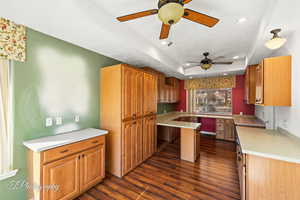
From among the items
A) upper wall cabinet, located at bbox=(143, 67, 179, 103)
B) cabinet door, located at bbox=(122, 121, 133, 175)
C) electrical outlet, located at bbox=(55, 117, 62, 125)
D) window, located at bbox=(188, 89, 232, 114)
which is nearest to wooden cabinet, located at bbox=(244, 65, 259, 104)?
window, located at bbox=(188, 89, 232, 114)

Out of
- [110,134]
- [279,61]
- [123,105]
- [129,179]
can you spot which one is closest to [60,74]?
[123,105]

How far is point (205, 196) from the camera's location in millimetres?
1840

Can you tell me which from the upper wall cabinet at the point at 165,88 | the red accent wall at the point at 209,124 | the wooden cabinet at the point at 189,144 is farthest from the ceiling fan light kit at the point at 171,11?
the red accent wall at the point at 209,124

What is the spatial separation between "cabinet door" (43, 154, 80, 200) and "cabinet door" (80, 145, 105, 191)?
0.29ft

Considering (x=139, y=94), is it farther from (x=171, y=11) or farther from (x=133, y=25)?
(x=171, y=11)

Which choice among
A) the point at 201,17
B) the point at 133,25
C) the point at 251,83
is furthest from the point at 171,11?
the point at 251,83

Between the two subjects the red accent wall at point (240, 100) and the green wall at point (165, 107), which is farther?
the green wall at point (165, 107)

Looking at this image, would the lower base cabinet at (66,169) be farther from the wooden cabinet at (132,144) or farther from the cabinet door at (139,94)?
the cabinet door at (139,94)

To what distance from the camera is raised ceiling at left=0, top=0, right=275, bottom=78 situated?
4.50ft

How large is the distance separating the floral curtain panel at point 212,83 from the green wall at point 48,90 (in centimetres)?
418

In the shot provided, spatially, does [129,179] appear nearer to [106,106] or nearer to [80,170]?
[80,170]

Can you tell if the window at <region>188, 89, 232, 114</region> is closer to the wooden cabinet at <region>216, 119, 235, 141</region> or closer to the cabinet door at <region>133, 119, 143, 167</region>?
the wooden cabinet at <region>216, 119, 235, 141</region>

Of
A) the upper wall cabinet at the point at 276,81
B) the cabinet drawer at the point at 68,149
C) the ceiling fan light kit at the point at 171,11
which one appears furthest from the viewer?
the upper wall cabinet at the point at 276,81

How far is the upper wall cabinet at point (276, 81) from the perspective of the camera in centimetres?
172
